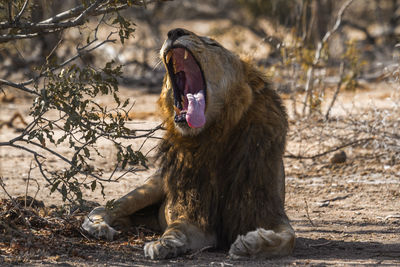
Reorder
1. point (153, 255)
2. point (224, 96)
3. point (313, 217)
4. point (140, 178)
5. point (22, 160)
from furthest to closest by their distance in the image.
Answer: point (22, 160), point (140, 178), point (313, 217), point (224, 96), point (153, 255)

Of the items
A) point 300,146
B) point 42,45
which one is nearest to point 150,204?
point 300,146

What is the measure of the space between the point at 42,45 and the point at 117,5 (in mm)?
9196

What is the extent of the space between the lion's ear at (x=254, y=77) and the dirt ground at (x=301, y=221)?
0.79m

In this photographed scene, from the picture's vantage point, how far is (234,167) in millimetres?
5004

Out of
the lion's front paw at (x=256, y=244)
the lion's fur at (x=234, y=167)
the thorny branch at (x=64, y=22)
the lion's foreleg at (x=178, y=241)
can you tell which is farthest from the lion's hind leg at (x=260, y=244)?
the thorny branch at (x=64, y=22)

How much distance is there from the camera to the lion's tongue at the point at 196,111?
492 cm

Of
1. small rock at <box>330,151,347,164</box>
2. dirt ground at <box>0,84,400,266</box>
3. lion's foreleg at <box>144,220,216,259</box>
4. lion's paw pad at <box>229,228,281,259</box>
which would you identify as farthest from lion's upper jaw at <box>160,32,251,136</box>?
small rock at <box>330,151,347,164</box>

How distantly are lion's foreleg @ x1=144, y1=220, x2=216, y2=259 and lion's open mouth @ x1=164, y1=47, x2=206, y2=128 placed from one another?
72 centimetres

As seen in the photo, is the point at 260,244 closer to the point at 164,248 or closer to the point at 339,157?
the point at 164,248

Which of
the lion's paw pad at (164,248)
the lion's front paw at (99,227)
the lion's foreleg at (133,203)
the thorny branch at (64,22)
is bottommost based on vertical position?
the lion's paw pad at (164,248)

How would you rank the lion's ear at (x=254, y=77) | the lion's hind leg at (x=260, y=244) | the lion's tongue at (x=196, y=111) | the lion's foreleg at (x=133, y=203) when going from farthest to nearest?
1. the lion's foreleg at (x=133, y=203)
2. the lion's ear at (x=254, y=77)
3. the lion's tongue at (x=196, y=111)
4. the lion's hind leg at (x=260, y=244)

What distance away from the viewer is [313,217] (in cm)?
635

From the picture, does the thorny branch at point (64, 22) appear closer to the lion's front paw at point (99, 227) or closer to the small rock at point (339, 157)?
the lion's front paw at point (99, 227)

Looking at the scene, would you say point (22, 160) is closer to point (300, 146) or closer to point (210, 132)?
point (300, 146)
